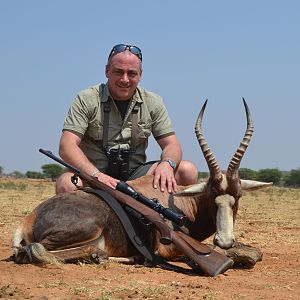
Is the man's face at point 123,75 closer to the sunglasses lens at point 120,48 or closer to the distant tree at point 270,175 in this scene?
the sunglasses lens at point 120,48

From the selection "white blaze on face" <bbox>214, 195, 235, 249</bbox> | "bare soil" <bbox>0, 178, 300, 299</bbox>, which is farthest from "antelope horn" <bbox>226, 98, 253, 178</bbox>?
"bare soil" <bbox>0, 178, 300, 299</bbox>

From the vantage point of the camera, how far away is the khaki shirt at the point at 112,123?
7.06 meters

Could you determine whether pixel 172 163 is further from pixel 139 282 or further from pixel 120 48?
pixel 139 282

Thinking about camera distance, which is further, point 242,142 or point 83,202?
point 242,142

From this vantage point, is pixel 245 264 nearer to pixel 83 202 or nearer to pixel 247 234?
pixel 83 202

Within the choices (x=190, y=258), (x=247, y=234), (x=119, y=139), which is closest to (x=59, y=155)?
(x=119, y=139)

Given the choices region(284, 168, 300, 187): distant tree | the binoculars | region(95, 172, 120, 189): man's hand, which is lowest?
region(284, 168, 300, 187): distant tree

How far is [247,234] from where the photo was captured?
31.9ft

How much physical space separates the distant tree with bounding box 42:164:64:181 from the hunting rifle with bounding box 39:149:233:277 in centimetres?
4899

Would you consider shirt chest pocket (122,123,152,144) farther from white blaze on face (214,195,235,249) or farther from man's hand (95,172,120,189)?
white blaze on face (214,195,235,249)

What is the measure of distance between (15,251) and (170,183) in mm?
1740

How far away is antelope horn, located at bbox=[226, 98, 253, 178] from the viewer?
6.45 meters

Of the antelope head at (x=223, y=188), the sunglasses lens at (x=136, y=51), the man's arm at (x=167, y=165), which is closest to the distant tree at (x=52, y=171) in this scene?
the man's arm at (x=167, y=165)

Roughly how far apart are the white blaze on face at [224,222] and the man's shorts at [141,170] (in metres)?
1.18
